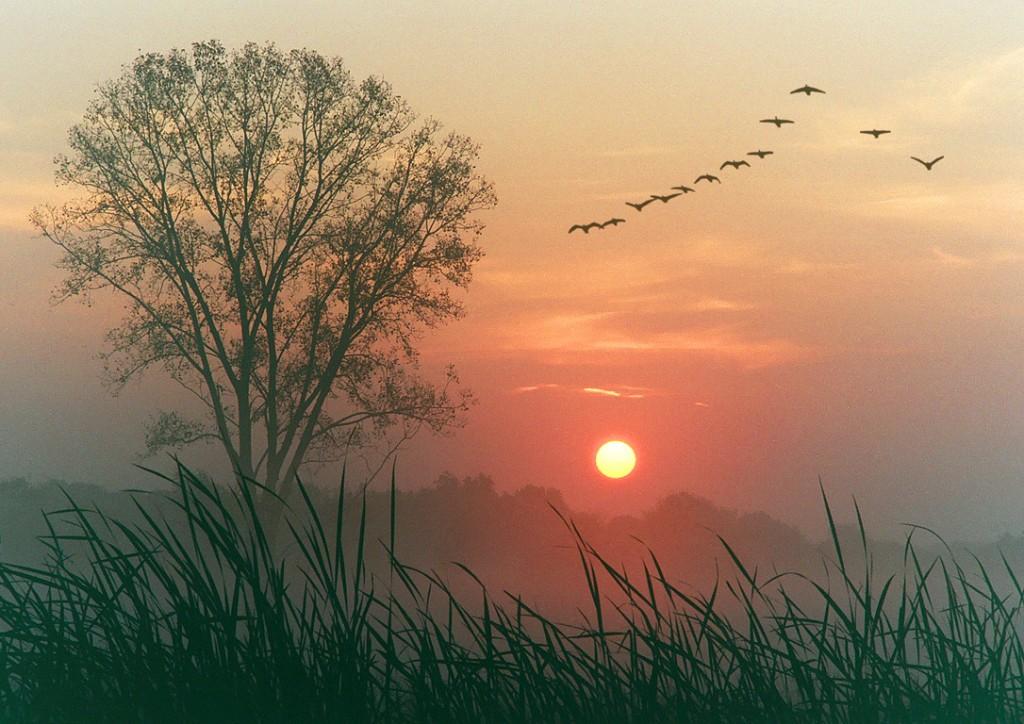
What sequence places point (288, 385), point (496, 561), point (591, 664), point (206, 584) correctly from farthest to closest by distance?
point (496, 561) → point (288, 385) → point (591, 664) → point (206, 584)

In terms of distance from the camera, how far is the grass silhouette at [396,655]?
11.6 ft

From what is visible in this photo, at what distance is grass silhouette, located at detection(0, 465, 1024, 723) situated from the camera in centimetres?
352

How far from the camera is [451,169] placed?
17516 mm

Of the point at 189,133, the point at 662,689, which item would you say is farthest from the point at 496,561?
the point at 662,689

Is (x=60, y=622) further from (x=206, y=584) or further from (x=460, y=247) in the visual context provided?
(x=460, y=247)

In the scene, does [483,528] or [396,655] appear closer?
[396,655]

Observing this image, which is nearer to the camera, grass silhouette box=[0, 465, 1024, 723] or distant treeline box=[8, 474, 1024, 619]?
grass silhouette box=[0, 465, 1024, 723]

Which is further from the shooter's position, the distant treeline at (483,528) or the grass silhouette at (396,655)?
the distant treeline at (483,528)

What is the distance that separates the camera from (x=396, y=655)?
3.72 meters

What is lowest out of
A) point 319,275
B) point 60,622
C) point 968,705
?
point 968,705

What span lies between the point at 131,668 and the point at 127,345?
14.0 metres

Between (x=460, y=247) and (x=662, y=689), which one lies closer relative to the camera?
(x=662, y=689)


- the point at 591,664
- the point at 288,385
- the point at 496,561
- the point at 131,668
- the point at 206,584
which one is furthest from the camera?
the point at 496,561

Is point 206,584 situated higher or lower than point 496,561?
higher
